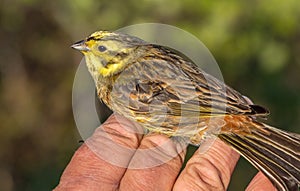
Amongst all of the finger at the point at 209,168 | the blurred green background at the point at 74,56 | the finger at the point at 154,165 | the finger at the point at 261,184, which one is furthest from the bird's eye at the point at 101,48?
the blurred green background at the point at 74,56

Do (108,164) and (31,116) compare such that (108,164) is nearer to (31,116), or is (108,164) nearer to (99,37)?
(99,37)

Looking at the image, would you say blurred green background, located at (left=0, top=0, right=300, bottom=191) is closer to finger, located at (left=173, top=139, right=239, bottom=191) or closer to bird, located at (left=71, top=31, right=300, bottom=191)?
bird, located at (left=71, top=31, right=300, bottom=191)

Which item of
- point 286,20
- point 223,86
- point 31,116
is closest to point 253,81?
point 286,20

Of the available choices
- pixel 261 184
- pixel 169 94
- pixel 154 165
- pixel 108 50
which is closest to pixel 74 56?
pixel 108 50

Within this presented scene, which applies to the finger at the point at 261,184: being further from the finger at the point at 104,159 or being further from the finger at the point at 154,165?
the finger at the point at 104,159

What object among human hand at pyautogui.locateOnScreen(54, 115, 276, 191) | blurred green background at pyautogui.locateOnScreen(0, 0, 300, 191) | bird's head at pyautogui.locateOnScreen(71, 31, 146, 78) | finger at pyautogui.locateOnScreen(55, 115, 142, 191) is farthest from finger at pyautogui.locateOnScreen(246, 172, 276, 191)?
blurred green background at pyautogui.locateOnScreen(0, 0, 300, 191)

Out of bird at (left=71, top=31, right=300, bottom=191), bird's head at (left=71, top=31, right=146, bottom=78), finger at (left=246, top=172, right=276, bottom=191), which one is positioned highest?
bird's head at (left=71, top=31, right=146, bottom=78)
